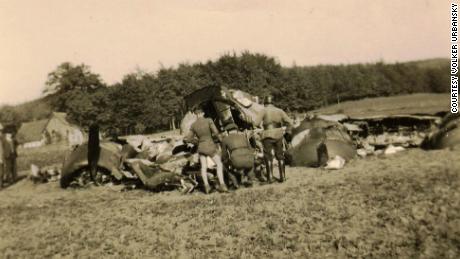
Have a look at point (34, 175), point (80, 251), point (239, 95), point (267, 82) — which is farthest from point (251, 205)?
Answer: point (267, 82)

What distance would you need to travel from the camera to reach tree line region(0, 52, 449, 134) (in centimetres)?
5459

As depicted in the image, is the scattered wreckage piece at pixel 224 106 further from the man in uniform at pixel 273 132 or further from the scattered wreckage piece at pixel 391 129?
the scattered wreckage piece at pixel 391 129

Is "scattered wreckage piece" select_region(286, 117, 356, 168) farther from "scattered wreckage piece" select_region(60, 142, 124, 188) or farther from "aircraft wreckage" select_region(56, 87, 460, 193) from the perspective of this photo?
"scattered wreckage piece" select_region(60, 142, 124, 188)

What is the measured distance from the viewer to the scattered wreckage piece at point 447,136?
1347cm

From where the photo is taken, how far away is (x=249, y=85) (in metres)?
56.4

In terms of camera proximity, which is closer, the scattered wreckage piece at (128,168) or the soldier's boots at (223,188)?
the soldier's boots at (223,188)

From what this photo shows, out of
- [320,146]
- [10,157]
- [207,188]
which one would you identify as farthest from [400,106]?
[207,188]

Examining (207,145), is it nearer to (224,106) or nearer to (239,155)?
(239,155)

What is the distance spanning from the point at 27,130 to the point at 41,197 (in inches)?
3307

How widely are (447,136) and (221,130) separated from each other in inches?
271

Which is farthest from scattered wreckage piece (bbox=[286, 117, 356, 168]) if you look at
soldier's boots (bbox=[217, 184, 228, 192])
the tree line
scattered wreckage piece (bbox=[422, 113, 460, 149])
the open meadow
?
the tree line

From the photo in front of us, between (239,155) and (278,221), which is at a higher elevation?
(239,155)

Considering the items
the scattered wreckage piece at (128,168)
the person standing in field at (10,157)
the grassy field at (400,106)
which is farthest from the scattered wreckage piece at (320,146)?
the grassy field at (400,106)

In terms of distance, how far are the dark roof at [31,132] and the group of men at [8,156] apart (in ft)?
239
